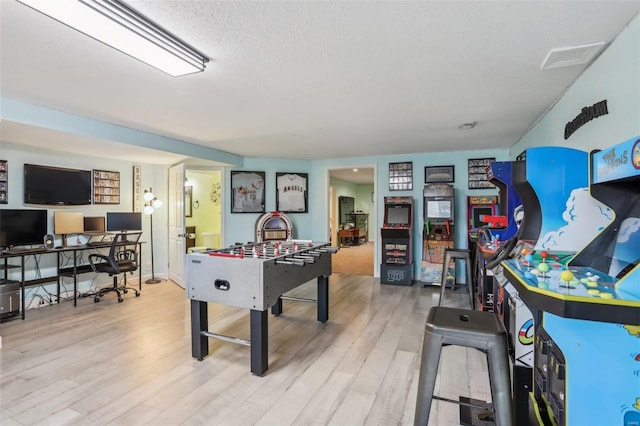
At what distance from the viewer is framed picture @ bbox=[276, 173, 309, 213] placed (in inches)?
252

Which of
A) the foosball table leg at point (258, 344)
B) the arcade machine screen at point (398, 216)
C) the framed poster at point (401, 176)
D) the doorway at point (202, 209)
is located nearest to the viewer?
the foosball table leg at point (258, 344)

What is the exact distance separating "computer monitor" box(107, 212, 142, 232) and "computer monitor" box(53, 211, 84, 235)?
15.8 inches

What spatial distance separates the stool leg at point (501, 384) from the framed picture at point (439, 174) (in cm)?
445

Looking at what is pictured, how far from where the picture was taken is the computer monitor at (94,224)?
189 inches

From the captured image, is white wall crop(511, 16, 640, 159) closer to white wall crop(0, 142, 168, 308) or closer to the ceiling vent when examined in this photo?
the ceiling vent

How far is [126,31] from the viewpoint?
1733mm

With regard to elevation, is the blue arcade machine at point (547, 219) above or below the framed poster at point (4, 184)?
below

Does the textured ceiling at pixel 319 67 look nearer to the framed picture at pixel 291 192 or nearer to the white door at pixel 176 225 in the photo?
the white door at pixel 176 225

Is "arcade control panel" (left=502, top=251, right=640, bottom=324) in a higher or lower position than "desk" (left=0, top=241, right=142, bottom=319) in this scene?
A: higher

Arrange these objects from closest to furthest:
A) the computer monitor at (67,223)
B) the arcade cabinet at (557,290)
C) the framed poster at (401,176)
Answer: the arcade cabinet at (557,290), the computer monitor at (67,223), the framed poster at (401,176)

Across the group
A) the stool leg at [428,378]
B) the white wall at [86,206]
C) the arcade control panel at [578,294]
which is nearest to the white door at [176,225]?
the white wall at [86,206]

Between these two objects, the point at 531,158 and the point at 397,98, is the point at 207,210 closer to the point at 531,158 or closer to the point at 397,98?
the point at 397,98

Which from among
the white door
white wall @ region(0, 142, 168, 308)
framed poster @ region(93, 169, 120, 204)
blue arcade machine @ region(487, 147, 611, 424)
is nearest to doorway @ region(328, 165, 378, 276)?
the white door

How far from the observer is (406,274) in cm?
543
